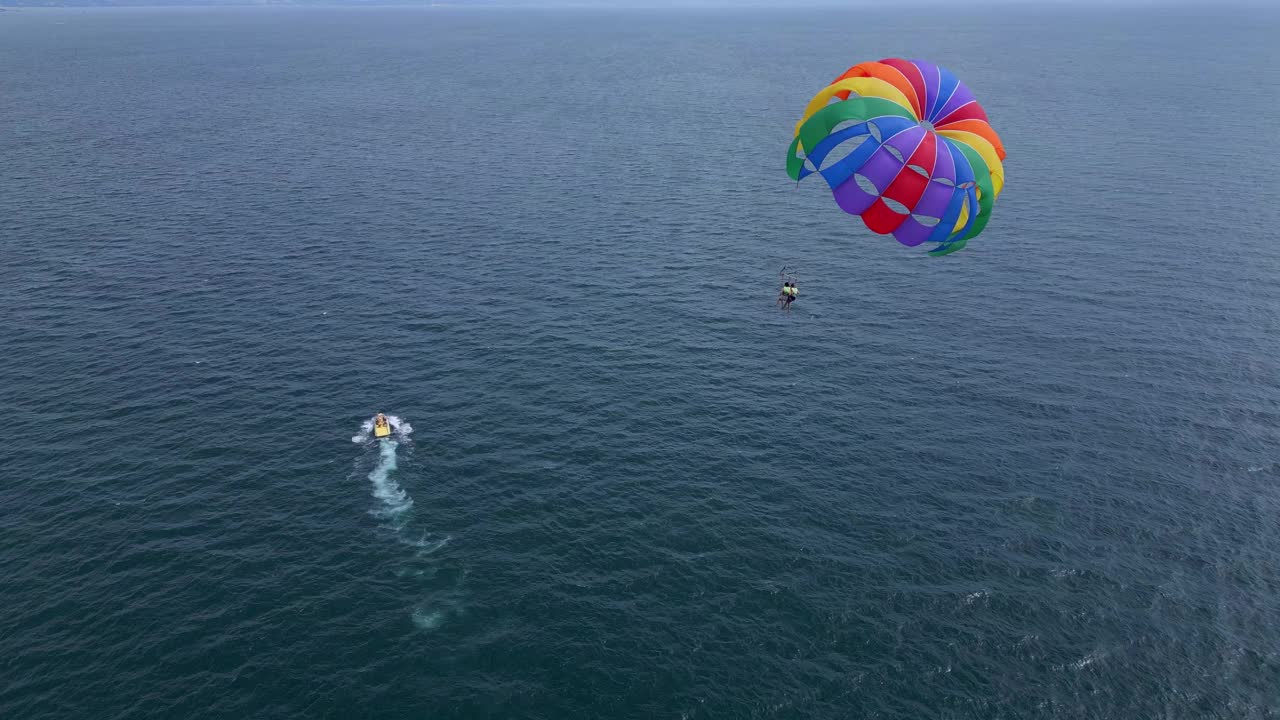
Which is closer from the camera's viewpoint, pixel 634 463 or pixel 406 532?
pixel 406 532

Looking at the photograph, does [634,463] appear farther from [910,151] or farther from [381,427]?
[910,151]

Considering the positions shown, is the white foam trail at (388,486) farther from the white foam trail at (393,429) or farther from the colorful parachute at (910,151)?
the colorful parachute at (910,151)

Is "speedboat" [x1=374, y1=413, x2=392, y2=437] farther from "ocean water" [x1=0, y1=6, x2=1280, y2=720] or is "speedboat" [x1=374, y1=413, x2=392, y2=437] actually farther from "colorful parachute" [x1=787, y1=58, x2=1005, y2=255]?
"colorful parachute" [x1=787, y1=58, x2=1005, y2=255]

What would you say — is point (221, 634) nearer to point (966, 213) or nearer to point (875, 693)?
point (875, 693)

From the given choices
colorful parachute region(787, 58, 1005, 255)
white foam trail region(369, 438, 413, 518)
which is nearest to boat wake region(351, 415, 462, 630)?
white foam trail region(369, 438, 413, 518)

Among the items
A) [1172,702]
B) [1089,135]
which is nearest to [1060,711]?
[1172,702]

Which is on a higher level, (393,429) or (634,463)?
(634,463)

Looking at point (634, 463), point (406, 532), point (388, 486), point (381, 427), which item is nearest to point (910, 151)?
point (634, 463)
